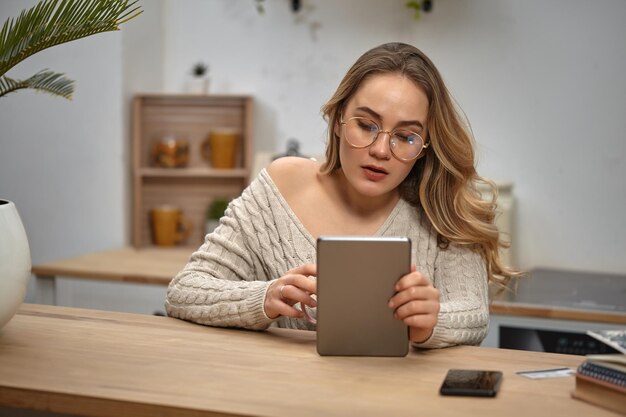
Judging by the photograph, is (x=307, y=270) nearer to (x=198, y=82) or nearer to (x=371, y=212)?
(x=371, y=212)

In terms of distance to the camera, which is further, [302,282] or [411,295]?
[302,282]

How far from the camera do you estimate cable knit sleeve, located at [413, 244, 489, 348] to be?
1605 millimetres

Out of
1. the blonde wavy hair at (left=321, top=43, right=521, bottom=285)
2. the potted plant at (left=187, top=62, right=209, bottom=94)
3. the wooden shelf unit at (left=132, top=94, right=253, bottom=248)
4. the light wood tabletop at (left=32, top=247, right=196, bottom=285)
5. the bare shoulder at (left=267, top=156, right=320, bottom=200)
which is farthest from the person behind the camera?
the wooden shelf unit at (left=132, top=94, right=253, bottom=248)

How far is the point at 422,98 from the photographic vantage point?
5.92ft

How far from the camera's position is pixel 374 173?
1.78 metres

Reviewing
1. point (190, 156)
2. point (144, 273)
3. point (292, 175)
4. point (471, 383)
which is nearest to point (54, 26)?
point (292, 175)

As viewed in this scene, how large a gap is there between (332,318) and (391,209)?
52 cm

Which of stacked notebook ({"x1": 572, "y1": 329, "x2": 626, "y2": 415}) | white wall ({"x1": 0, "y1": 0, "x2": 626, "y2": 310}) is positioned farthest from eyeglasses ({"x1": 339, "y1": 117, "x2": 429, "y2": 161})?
white wall ({"x1": 0, "y1": 0, "x2": 626, "y2": 310})

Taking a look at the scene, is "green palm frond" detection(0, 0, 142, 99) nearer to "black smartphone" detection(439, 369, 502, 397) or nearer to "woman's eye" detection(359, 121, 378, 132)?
"woman's eye" detection(359, 121, 378, 132)

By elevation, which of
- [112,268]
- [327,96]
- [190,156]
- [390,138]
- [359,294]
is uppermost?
[327,96]

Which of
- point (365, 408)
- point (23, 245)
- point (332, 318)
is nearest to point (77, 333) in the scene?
point (23, 245)

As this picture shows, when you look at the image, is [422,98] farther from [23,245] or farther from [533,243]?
[533,243]

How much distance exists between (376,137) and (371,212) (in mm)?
250

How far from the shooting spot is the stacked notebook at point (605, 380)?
1222 mm
